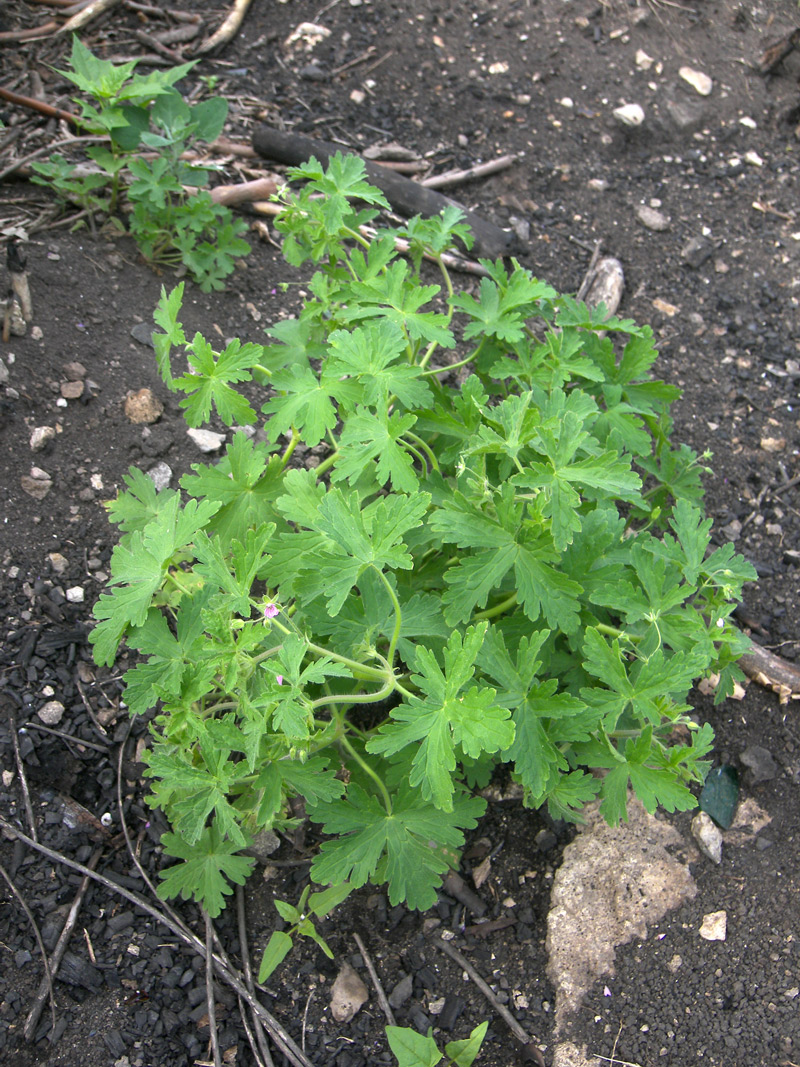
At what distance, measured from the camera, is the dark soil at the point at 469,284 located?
2.17 metres

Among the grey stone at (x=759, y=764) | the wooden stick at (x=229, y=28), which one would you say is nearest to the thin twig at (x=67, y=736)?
the grey stone at (x=759, y=764)

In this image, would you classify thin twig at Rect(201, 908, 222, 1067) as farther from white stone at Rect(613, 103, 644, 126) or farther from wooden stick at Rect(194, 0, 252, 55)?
white stone at Rect(613, 103, 644, 126)

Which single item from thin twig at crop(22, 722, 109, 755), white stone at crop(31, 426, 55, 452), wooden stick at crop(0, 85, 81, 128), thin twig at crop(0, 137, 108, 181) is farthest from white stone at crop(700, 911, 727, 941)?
wooden stick at crop(0, 85, 81, 128)

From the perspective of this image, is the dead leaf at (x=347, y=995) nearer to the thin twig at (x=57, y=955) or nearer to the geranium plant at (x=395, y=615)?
the geranium plant at (x=395, y=615)

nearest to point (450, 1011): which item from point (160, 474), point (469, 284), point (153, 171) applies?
point (160, 474)

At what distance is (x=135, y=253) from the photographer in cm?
343

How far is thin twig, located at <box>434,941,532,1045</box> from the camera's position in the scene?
2.15 meters

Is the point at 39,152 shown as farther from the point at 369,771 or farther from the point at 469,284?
the point at 369,771

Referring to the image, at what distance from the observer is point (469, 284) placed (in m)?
3.82

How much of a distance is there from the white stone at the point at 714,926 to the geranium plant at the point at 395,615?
19.6 inches

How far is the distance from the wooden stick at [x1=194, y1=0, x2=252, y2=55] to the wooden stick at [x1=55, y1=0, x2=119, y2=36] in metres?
0.50

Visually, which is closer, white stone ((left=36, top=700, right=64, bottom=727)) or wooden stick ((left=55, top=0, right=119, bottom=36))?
white stone ((left=36, top=700, right=64, bottom=727))

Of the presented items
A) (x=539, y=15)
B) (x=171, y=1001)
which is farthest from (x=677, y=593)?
(x=539, y=15)

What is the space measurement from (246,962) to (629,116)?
450 centimetres
